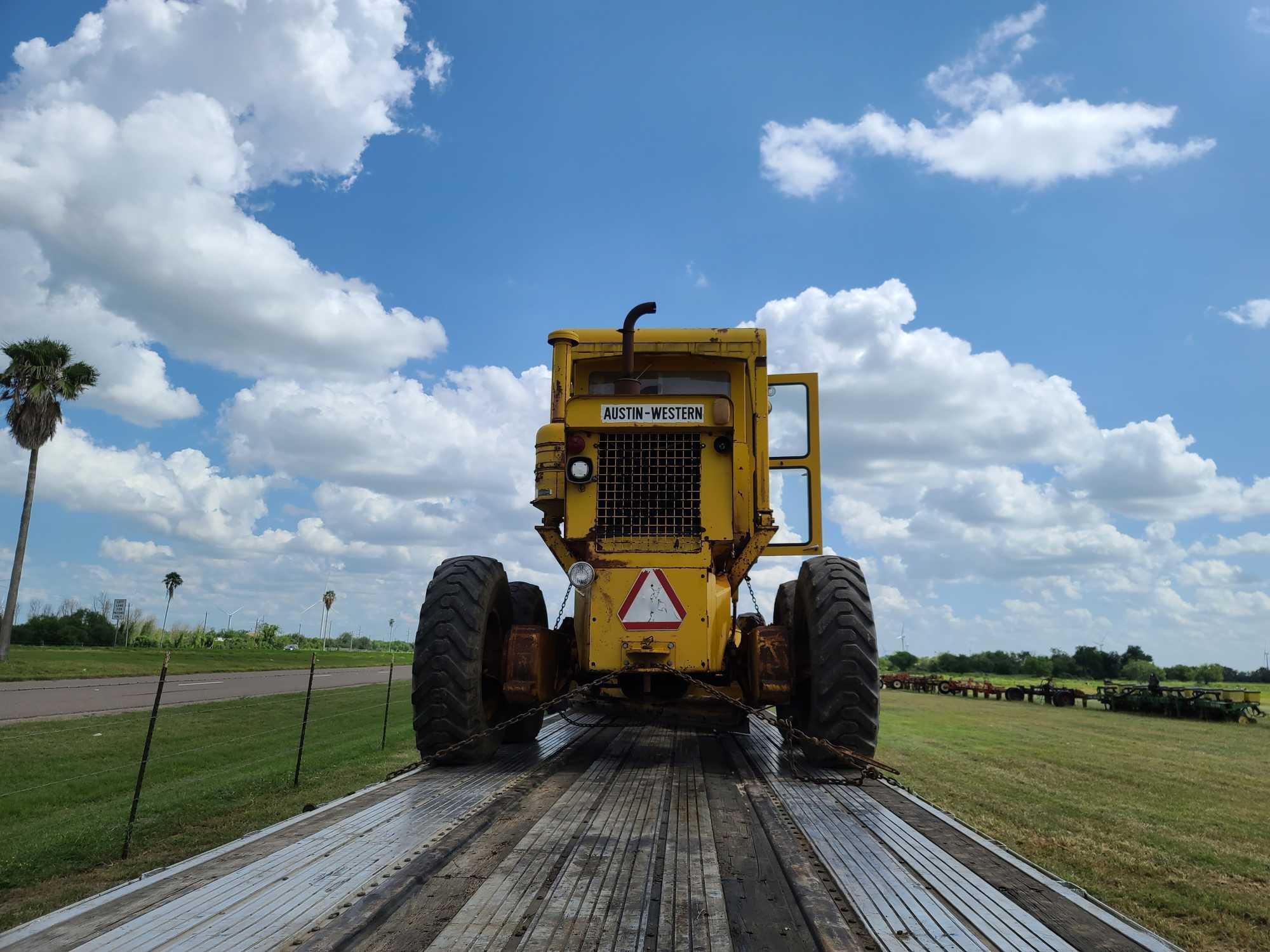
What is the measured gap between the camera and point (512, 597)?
786cm

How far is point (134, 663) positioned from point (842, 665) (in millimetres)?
34176

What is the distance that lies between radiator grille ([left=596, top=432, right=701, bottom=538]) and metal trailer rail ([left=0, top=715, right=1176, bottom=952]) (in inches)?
94.7

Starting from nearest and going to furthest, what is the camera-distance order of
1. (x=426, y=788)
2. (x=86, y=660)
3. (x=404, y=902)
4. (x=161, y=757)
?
(x=404, y=902) < (x=426, y=788) < (x=161, y=757) < (x=86, y=660)

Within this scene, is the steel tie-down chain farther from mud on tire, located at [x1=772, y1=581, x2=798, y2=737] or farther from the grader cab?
mud on tire, located at [x1=772, y1=581, x2=798, y2=737]

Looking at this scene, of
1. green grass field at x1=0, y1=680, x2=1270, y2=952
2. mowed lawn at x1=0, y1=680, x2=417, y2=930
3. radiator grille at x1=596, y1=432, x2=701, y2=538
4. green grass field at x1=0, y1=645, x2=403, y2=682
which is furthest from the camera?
green grass field at x1=0, y1=645, x2=403, y2=682

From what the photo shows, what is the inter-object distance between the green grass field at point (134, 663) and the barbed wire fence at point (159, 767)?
41.8 ft

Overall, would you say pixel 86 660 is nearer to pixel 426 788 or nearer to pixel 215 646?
pixel 215 646

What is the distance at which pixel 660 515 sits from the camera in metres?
6.89

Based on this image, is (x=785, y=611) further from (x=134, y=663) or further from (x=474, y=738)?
(x=134, y=663)

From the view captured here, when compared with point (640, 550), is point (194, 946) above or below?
below

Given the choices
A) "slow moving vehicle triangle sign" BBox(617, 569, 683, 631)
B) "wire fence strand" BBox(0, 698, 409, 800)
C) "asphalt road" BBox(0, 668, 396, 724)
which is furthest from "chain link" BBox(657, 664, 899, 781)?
"asphalt road" BBox(0, 668, 396, 724)

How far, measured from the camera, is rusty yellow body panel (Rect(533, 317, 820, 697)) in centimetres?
641

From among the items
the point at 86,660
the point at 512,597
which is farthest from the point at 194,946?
the point at 86,660

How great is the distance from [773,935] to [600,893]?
70cm
